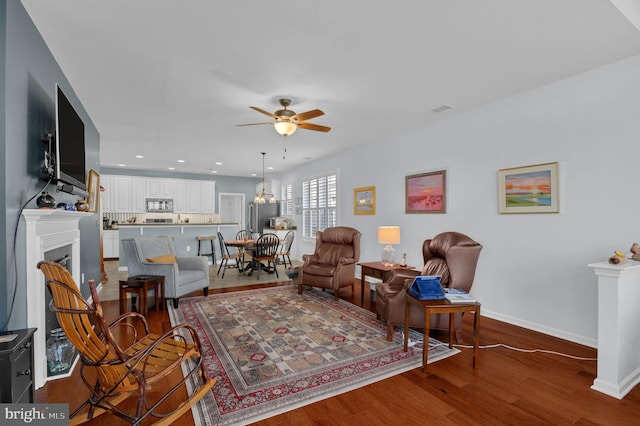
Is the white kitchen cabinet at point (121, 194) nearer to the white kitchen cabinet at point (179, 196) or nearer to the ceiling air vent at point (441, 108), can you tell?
the white kitchen cabinet at point (179, 196)

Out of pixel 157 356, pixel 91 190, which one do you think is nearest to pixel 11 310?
pixel 157 356

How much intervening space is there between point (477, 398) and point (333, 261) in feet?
10.2

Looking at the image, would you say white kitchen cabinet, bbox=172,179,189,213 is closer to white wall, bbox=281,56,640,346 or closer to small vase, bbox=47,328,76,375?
small vase, bbox=47,328,76,375

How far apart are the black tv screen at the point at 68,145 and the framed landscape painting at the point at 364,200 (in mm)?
4282

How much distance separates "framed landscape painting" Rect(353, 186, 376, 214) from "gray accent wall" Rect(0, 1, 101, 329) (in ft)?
15.0

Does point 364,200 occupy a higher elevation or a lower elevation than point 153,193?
lower

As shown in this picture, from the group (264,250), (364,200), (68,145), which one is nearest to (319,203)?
(364,200)

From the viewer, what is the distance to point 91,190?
4.32 meters

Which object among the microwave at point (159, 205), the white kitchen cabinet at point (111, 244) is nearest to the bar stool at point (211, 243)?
the microwave at point (159, 205)

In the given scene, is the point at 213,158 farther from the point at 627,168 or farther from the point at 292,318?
the point at 627,168

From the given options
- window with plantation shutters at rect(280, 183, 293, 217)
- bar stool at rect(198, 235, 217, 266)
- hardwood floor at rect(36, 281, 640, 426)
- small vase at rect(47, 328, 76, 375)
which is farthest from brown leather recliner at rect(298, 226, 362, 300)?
window with plantation shutters at rect(280, 183, 293, 217)

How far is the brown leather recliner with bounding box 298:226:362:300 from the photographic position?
4617 millimetres

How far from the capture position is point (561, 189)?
320cm

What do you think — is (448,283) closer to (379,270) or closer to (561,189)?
(379,270)
